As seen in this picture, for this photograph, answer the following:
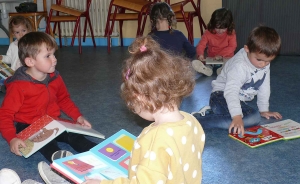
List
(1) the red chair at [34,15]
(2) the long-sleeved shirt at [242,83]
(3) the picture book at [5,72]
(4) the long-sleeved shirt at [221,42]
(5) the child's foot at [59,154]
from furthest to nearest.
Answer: (1) the red chair at [34,15]
(4) the long-sleeved shirt at [221,42]
(3) the picture book at [5,72]
(2) the long-sleeved shirt at [242,83]
(5) the child's foot at [59,154]

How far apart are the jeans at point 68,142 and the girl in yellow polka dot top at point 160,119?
1.88ft

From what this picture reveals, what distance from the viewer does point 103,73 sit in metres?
2.94

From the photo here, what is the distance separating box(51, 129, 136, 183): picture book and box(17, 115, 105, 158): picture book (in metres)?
0.22

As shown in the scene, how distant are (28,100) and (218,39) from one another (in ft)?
5.82

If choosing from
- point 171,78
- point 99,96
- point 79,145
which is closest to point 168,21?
point 99,96

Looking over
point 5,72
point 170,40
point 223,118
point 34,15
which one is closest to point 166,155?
point 223,118

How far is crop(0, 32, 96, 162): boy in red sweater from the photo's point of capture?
148 centimetres

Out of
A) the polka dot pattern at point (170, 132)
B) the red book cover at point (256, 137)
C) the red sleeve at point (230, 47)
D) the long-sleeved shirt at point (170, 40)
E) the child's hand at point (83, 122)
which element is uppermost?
the long-sleeved shirt at point (170, 40)

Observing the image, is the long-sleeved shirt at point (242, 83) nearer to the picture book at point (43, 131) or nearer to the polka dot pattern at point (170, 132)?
the picture book at point (43, 131)

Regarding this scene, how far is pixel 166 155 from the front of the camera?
0.80 metres

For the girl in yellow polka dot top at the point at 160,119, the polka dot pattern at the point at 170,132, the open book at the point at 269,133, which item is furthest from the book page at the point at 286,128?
the polka dot pattern at the point at 170,132

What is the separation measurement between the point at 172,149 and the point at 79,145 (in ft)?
2.55

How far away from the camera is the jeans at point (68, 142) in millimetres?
1459

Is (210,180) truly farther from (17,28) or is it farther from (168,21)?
(17,28)
